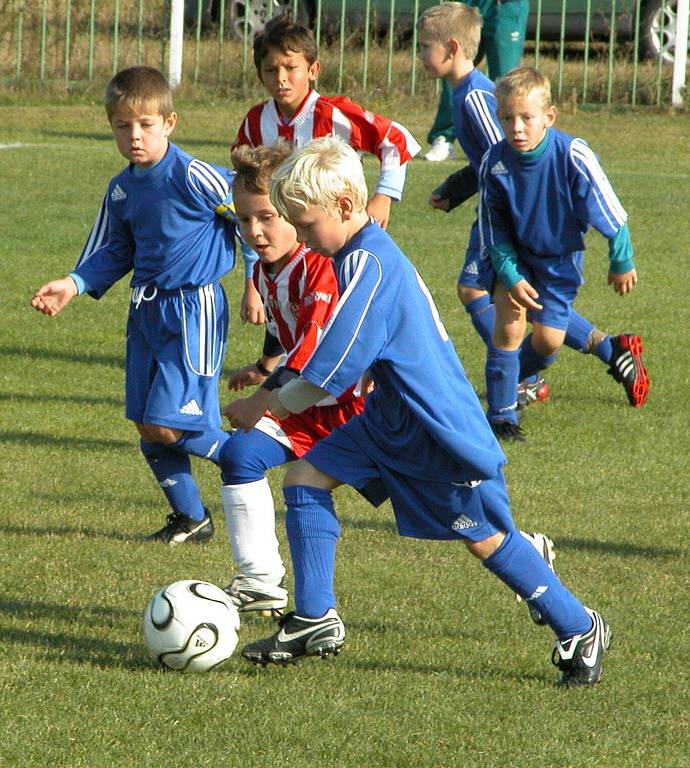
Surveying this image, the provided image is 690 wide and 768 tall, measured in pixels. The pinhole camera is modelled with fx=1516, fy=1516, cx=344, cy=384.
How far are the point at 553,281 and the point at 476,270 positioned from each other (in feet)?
2.18

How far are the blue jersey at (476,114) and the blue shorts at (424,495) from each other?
3.56m

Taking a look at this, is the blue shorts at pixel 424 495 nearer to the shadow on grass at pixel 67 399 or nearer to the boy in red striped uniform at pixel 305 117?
the boy in red striped uniform at pixel 305 117

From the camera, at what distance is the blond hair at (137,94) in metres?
5.21

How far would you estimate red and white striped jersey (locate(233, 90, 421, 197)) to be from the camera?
6336mm

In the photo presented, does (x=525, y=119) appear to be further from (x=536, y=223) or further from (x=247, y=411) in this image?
(x=247, y=411)

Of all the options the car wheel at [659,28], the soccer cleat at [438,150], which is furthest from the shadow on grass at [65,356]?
the car wheel at [659,28]

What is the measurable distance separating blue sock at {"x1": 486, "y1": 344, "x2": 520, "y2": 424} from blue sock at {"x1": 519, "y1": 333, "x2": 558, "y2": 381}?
31 cm

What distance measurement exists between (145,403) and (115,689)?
1.63m

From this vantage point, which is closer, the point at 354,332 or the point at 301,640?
the point at 354,332

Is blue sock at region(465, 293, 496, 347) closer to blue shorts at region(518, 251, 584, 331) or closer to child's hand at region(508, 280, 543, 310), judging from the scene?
blue shorts at region(518, 251, 584, 331)

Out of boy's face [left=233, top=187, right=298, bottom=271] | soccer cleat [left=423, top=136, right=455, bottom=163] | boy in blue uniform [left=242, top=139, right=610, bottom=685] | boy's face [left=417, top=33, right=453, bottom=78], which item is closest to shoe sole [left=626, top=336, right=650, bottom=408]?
boy's face [left=417, top=33, right=453, bottom=78]

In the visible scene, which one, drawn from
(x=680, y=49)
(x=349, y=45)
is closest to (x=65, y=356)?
(x=349, y=45)

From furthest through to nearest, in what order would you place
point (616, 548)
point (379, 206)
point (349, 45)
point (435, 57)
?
point (349, 45), point (435, 57), point (379, 206), point (616, 548)

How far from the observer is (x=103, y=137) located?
15211mm
